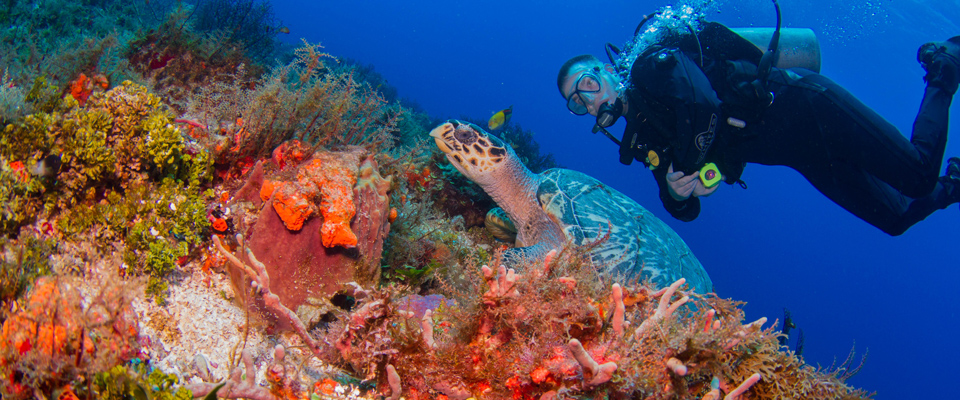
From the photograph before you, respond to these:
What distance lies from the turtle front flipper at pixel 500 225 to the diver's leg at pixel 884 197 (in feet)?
11.7

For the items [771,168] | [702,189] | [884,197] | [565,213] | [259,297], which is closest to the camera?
[259,297]

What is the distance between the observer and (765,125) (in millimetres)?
3965

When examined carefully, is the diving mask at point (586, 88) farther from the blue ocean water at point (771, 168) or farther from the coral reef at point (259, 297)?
the blue ocean water at point (771, 168)

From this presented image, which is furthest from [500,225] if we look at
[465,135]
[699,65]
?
[699,65]

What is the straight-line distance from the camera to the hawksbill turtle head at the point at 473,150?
4074 mm

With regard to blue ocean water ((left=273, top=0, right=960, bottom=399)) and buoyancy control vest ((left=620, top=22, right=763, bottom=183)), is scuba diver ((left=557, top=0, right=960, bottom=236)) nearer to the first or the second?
buoyancy control vest ((left=620, top=22, right=763, bottom=183))

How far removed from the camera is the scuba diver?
141 inches

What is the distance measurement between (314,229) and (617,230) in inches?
125

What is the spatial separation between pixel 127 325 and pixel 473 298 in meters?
1.20

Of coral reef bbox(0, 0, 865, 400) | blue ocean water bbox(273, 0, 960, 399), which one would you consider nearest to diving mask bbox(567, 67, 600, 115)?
coral reef bbox(0, 0, 865, 400)

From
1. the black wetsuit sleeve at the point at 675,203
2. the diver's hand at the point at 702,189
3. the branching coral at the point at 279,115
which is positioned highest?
the black wetsuit sleeve at the point at 675,203

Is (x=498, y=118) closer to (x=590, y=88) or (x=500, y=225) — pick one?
(x=590, y=88)

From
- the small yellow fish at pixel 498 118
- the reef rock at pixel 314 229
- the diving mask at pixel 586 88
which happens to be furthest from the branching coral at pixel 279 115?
the small yellow fish at pixel 498 118

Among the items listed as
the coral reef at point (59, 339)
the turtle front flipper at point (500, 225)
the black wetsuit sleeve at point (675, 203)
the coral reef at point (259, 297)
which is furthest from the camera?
the turtle front flipper at point (500, 225)
